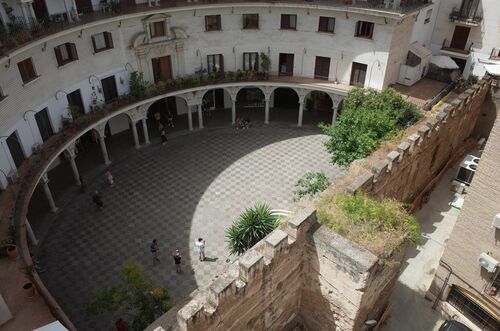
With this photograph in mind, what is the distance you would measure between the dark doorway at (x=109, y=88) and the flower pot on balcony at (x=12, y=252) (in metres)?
14.6

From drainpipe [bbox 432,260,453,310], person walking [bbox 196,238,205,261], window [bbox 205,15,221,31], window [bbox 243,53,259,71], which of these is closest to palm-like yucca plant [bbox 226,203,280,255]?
person walking [bbox 196,238,205,261]

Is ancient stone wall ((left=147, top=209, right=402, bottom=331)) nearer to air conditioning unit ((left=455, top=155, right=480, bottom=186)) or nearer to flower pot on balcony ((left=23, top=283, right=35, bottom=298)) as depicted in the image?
flower pot on balcony ((left=23, top=283, right=35, bottom=298))

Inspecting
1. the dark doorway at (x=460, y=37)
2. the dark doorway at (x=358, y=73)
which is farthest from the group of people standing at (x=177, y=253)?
the dark doorway at (x=460, y=37)

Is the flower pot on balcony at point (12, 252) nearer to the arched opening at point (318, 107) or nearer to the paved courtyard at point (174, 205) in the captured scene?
the paved courtyard at point (174, 205)

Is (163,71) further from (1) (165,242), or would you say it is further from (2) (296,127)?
(1) (165,242)

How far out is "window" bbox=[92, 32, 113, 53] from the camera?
88.9 feet

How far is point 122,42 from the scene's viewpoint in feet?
93.8

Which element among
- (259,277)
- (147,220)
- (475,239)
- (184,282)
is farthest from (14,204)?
(475,239)

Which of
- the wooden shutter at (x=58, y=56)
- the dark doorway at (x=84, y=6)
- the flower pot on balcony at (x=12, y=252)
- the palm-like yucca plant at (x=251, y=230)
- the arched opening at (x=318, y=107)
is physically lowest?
the arched opening at (x=318, y=107)

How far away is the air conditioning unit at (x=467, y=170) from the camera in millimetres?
26281

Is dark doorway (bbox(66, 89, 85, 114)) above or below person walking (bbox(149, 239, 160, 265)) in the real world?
above

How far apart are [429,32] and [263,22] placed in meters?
14.2

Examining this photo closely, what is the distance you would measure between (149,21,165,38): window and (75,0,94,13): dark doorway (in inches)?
175

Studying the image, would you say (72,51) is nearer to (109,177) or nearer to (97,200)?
Result: (109,177)
